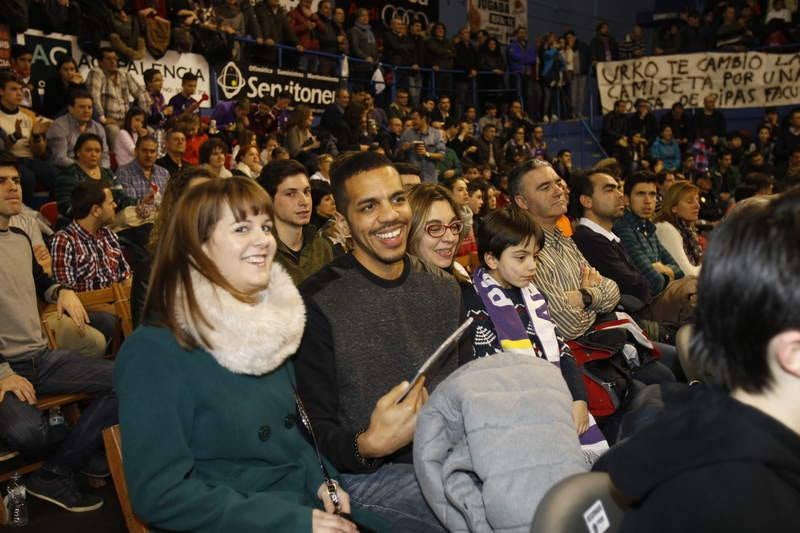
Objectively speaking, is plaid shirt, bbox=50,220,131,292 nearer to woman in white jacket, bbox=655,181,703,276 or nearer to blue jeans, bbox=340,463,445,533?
blue jeans, bbox=340,463,445,533

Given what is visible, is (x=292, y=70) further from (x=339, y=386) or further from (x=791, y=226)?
(x=791, y=226)

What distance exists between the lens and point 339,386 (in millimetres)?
2184

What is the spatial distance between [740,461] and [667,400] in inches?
7.7

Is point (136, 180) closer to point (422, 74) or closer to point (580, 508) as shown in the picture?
point (580, 508)

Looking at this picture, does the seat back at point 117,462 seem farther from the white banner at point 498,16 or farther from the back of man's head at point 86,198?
the white banner at point 498,16

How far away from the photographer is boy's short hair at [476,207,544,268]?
2.91m

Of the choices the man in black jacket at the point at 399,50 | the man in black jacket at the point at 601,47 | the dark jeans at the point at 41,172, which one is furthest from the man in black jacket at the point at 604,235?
the man in black jacket at the point at 601,47

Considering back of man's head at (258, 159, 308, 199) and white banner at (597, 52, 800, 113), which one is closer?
back of man's head at (258, 159, 308, 199)

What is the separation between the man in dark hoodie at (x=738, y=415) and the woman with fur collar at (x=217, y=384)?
0.98m

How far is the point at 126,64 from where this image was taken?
26.9 feet

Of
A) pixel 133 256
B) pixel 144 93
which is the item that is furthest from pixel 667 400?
pixel 144 93

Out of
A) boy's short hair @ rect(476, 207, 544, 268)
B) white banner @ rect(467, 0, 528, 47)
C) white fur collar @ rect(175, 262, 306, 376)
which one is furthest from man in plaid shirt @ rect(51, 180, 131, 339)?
white banner @ rect(467, 0, 528, 47)

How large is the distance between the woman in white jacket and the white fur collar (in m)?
3.97

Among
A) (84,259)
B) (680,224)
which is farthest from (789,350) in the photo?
(680,224)
